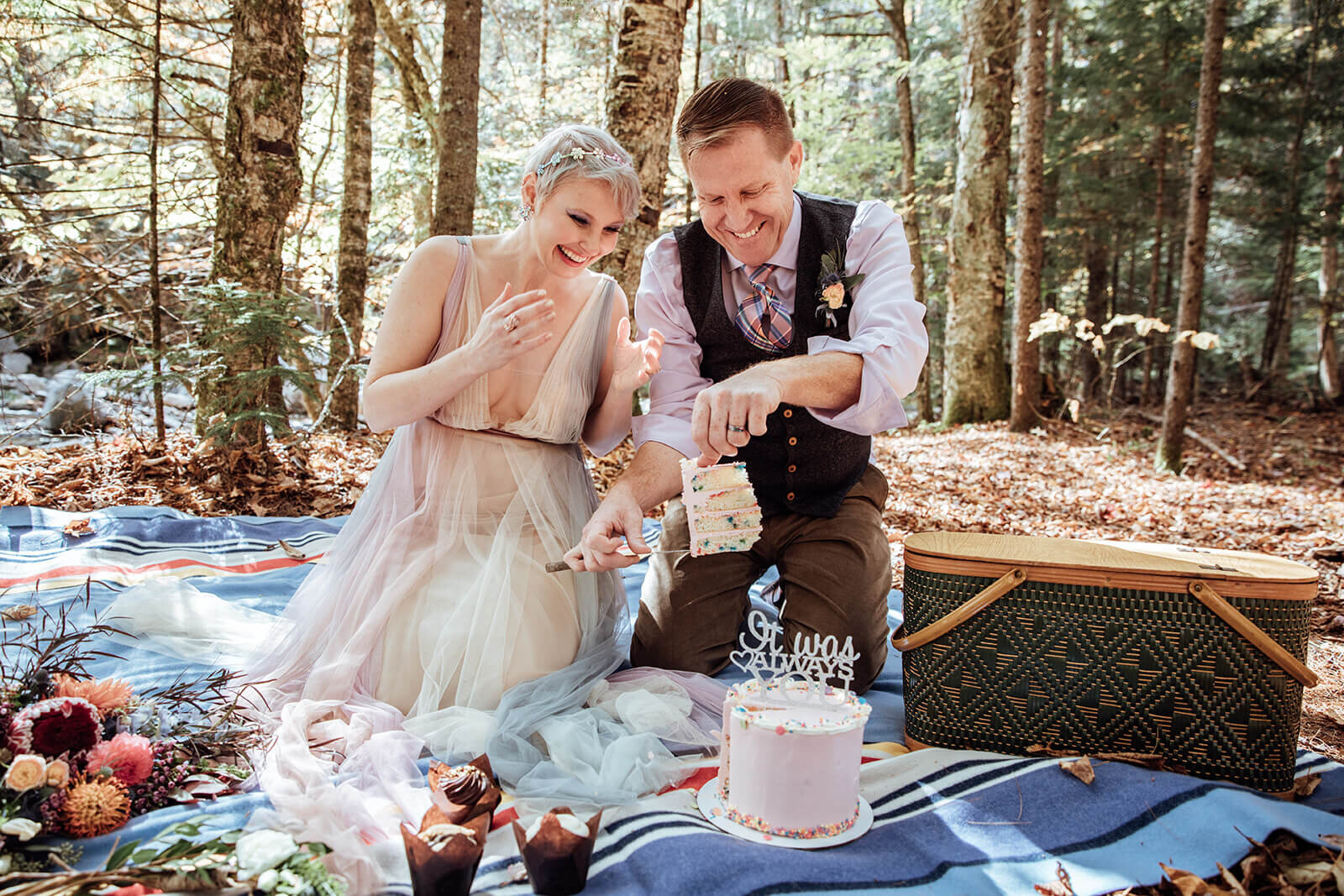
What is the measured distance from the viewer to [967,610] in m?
2.02

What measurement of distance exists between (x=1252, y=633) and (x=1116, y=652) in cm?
28

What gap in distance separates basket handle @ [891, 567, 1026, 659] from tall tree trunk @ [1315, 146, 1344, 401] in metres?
12.8

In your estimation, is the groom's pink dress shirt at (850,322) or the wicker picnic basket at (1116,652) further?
the groom's pink dress shirt at (850,322)

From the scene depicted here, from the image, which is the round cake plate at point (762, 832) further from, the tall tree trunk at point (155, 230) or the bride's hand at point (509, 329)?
the tall tree trunk at point (155, 230)

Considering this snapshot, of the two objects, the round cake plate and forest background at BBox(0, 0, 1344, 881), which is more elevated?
forest background at BBox(0, 0, 1344, 881)

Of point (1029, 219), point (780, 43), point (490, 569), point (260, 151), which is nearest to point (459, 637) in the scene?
point (490, 569)

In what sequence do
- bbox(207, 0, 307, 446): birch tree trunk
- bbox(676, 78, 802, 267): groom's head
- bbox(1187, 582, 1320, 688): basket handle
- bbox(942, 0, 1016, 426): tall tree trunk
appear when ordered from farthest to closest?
bbox(942, 0, 1016, 426): tall tree trunk
bbox(207, 0, 307, 446): birch tree trunk
bbox(676, 78, 802, 267): groom's head
bbox(1187, 582, 1320, 688): basket handle

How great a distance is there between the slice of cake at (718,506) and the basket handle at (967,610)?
485mm

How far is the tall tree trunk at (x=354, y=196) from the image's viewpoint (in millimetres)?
6715

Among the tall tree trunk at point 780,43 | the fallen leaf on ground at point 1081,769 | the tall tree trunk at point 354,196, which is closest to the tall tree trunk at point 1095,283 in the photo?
the tall tree trunk at point 780,43

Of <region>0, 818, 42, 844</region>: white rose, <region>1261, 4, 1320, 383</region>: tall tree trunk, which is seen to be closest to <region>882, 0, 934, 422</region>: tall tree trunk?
<region>1261, 4, 1320, 383</region>: tall tree trunk

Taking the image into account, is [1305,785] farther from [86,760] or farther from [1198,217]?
[1198,217]

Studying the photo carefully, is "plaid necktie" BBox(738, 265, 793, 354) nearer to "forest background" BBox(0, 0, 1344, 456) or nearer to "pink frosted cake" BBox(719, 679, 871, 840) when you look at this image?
"pink frosted cake" BBox(719, 679, 871, 840)

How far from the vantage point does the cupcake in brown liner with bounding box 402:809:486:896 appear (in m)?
1.40
